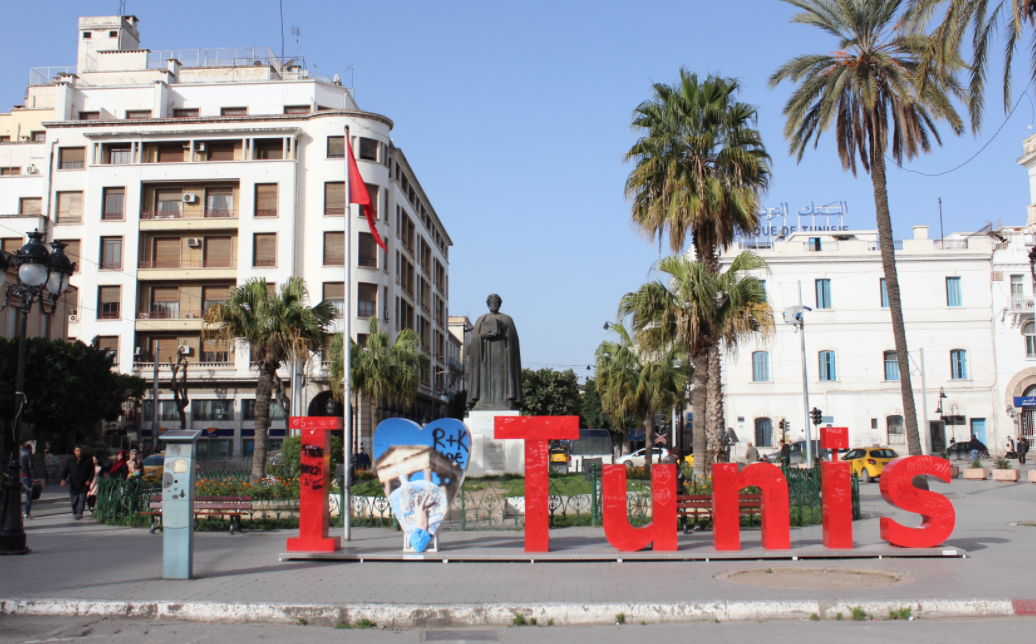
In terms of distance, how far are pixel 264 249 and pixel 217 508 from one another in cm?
3737

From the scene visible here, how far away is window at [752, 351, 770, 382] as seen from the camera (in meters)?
49.4

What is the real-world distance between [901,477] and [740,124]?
455 inches

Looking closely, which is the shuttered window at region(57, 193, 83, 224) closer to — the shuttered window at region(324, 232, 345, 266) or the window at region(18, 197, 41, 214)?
the window at region(18, 197, 41, 214)

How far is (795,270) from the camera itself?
49625 millimetres

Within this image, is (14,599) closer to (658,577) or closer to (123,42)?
(658,577)

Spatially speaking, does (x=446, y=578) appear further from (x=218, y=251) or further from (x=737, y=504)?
(x=218, y=251)

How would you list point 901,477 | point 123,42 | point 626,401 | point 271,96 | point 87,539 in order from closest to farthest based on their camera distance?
point 901,477 → point 87,539 → point 626,401 → point 271,96 → point 123,42

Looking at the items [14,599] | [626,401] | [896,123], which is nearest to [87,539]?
[14,599]

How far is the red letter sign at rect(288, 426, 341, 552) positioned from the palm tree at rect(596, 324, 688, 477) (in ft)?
72.0

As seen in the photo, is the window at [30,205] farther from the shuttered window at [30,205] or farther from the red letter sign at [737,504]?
the red letter sign at [737,504]

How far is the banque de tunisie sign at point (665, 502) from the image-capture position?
12.0m

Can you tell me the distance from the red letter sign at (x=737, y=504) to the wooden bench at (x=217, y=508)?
813 cm

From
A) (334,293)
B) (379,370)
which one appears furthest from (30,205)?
(379,370)

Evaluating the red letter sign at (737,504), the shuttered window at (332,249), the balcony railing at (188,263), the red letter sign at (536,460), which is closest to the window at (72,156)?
the balcony railing at (188,263)
